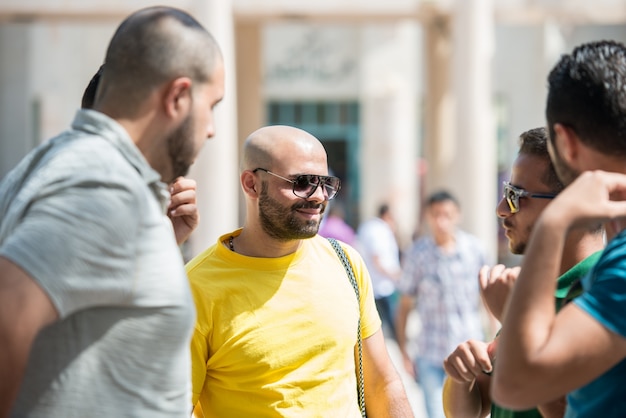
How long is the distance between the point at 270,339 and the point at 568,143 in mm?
1409

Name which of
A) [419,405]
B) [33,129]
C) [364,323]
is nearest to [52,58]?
[33,129]

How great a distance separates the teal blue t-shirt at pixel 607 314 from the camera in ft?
6.47

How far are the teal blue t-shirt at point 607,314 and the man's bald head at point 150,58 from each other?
0.93 meters

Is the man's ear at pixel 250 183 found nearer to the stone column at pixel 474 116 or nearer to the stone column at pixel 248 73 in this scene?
the stone column at pixel 474 116

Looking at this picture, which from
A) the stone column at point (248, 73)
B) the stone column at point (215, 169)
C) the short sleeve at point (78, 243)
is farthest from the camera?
the stone column at point (248, 73)

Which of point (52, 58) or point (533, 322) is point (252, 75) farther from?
point (533, 322)

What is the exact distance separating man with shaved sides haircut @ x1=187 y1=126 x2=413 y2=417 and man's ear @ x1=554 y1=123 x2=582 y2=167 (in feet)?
4.40

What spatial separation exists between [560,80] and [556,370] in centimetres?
66

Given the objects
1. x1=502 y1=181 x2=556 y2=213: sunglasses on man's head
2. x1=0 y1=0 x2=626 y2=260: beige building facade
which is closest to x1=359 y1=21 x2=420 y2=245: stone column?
x1=0 y1=0 x2=626 y2=260: beige building facade

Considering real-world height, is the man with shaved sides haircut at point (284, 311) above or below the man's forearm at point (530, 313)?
below

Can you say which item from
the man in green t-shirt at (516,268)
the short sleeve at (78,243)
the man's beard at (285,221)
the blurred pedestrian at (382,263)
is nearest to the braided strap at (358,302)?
the man's beard at (285,221)

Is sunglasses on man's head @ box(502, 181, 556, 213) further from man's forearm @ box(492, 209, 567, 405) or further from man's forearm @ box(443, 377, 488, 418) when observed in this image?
man's forearm @ box(492, 209, 567, 405)

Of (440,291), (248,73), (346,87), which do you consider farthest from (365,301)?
(346,87)

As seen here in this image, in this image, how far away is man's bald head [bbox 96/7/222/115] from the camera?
2.10 meters
